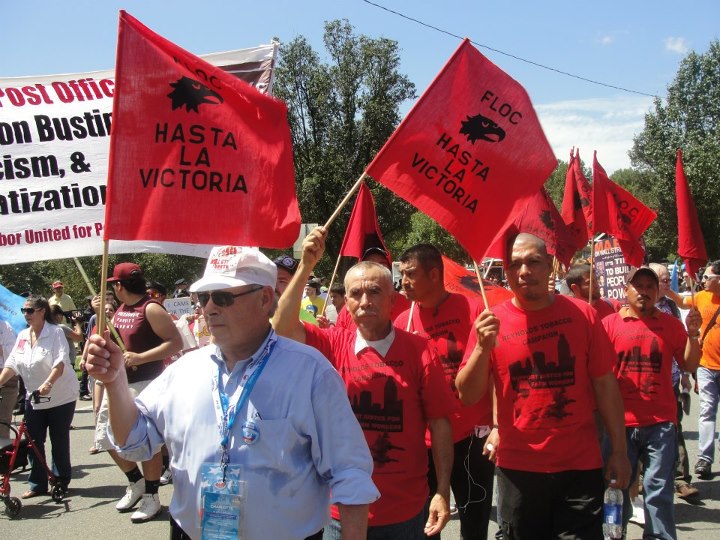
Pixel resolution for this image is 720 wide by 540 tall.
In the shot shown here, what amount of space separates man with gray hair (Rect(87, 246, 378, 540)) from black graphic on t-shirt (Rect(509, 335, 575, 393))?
5.15 ft

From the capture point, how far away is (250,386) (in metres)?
2.49

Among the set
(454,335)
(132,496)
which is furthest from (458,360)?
(132,496)

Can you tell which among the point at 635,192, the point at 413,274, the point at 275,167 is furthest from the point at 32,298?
the point at 635,192

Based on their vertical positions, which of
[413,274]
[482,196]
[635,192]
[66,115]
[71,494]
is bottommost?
[71,494]

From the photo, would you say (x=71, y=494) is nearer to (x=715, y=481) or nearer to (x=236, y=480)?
(x=236, y=480)

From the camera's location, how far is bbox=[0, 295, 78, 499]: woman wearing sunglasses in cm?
761

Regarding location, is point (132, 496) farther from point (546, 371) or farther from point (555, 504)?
point (546, 371)

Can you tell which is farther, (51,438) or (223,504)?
(51,438)

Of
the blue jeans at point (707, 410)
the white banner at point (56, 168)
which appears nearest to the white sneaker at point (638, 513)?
the blue jeans at point (707, 410)

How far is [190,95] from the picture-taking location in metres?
3.25

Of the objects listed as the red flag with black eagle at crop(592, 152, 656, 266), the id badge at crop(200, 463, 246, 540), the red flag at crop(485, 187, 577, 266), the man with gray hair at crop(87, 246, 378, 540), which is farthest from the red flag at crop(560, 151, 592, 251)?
the id badge at crop(200, 463, 246, 540)

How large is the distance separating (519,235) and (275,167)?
59.0 inches

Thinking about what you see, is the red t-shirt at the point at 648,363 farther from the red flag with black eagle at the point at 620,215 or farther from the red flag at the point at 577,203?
the red flag at the point at 577,203

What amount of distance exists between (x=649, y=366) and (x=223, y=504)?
3865 mm
